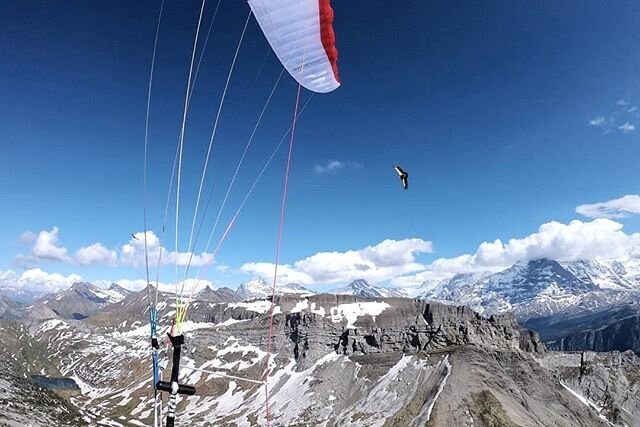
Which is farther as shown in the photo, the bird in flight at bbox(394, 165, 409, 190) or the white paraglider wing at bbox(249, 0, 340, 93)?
the bird in flight at bbox(394, 165, 409, 190)

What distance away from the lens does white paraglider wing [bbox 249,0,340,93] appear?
16.2 meters

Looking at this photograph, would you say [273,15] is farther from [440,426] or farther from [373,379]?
[373,379]

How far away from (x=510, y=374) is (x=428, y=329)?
5656 cm

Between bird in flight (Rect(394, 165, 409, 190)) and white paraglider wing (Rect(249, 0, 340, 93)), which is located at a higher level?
white paraglider wing (Rect(249, 0, 340, 93))

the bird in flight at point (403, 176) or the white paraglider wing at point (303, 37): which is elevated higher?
the white paraglider wing at point (303, 37)

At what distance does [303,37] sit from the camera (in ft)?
55.7

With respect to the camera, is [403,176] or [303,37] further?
[403,176]

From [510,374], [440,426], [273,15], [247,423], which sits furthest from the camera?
[247,423]

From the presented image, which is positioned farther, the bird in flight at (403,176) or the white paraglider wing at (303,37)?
the bird in flight at (403,176)

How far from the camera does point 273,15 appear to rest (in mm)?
16219

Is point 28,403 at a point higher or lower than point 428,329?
lower

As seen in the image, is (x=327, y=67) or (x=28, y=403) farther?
(x=28, y=403)

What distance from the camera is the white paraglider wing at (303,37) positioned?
16.2 metres

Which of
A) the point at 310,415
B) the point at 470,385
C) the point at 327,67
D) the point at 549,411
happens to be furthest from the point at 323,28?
the point at 310,415
